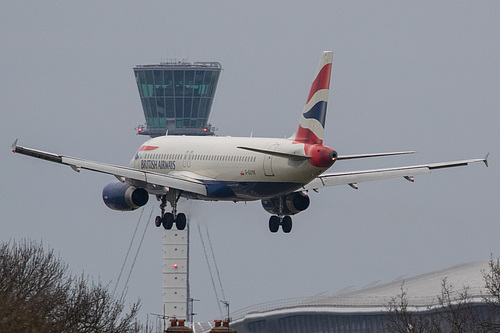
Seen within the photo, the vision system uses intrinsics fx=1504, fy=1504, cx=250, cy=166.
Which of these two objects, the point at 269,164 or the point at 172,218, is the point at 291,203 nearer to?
the point at 269,164

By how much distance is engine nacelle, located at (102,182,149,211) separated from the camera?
107 metres

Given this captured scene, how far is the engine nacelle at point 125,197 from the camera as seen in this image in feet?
351

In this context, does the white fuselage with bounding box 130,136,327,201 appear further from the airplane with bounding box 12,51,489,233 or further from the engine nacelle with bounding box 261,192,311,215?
the engine nacelle with bounding box 261,192,311,215

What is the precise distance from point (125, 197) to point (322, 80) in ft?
60.3

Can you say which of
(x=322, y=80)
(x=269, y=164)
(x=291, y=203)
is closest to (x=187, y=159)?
(x=291, y=203)

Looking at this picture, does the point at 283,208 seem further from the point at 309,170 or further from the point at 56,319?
the point at 56,319

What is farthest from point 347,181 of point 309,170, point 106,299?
point 106,299

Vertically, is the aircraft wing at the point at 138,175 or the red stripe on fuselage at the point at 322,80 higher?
the red stripe on fuselage at the point at 322,80

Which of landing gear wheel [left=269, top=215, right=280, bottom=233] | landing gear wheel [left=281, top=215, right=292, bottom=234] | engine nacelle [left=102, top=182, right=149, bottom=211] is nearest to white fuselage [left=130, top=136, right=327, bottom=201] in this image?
engine nacelle [left=102, top=182, right=149, bottom=211]

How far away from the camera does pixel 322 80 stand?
97.2 metres

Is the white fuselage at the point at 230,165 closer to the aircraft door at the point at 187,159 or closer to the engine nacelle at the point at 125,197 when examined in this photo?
the aircraft door at the point at 187,159

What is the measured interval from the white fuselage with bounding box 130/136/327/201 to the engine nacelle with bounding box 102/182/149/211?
3122mm

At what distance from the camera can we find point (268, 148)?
325ft

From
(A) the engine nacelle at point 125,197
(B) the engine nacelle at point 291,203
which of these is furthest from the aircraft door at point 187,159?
(B) the engine nacelle at point 291,203
